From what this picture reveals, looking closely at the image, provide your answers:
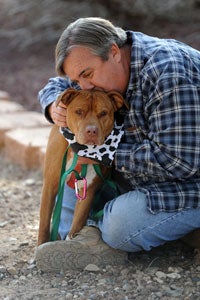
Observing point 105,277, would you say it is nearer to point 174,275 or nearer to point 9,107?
point 174,275

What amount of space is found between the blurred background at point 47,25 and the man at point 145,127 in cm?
332

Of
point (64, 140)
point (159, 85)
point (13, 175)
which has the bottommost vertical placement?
point (13, 175)

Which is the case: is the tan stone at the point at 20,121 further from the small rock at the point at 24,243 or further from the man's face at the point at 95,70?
the man's face at the point at 95,70

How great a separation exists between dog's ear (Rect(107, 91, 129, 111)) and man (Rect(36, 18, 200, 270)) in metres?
0.05

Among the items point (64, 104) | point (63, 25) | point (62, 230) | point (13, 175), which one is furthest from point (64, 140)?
point (63, 25)

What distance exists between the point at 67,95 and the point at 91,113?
168 mm

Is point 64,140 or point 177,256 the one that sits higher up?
point 64,140

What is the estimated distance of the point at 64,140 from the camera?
3539 mm

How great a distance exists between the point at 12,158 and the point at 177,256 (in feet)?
8.29

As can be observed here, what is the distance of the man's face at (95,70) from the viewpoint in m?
3.14

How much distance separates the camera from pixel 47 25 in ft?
28.2

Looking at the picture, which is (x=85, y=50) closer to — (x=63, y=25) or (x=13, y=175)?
(x=13, y=175)

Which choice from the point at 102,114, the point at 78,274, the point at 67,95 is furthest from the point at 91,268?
the point at 67,95

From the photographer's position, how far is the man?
3061 mm
